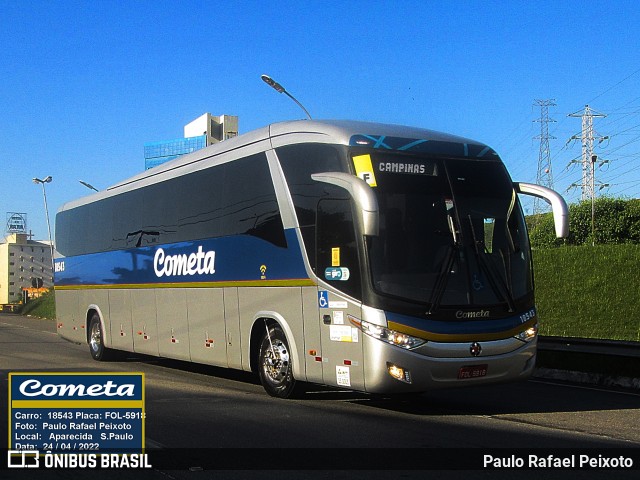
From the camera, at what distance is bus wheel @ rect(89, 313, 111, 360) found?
19062 millimetres

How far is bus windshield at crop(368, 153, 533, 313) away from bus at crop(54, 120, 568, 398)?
0.05ft

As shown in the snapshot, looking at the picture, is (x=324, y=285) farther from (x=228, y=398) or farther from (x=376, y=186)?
(x=228, y=398)

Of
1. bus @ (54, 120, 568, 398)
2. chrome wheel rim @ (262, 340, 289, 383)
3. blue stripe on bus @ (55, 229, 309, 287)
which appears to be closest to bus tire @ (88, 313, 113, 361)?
blue stripe on bus @ (55, 229, 309, 287)

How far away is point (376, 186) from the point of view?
1008 centimetres

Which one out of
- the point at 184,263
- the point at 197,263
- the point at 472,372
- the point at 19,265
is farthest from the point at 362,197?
the point at 19,265

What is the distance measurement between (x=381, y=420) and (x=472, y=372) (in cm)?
126

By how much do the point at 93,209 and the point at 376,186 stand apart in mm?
11429

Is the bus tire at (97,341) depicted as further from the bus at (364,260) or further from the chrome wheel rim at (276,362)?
the chrome wheel rim at (276,362)

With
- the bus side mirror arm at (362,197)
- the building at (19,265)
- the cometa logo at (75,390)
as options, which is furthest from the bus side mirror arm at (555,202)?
the building at (19,265)

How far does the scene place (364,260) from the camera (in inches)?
390

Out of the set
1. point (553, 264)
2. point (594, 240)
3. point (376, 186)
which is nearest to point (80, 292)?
point (376, 186)

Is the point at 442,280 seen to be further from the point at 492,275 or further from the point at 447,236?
the point at 492,275

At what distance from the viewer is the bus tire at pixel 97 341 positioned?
1906 centimetres

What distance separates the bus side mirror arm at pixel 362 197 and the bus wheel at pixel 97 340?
35.3 feet
